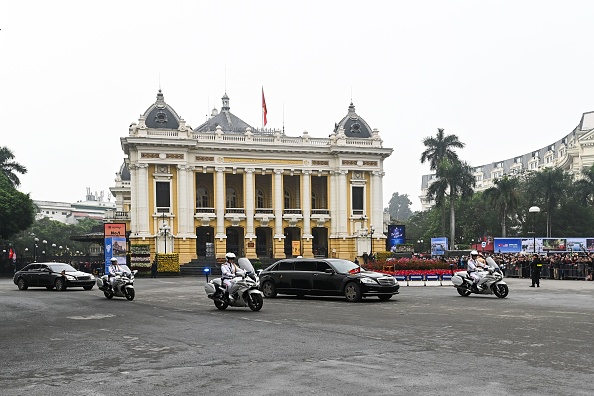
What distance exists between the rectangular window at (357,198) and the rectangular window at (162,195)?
18.3 metres

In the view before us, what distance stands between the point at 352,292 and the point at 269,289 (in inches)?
142

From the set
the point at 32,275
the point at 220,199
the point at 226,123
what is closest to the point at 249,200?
the point at 220,199

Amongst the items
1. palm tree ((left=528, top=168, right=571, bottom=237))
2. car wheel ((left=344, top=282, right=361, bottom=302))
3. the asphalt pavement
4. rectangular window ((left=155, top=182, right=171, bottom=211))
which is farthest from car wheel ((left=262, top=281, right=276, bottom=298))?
palm tree ((left=528, top=168, right=571, bottom=237))

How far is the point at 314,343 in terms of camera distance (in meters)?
12.3

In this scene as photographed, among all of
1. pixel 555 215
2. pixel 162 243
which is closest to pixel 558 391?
pixel 162 243

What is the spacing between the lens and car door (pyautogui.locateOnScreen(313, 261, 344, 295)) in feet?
78.6

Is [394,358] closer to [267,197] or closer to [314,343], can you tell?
[314,343]

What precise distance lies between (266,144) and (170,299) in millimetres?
45076

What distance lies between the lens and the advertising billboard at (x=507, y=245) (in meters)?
55.5

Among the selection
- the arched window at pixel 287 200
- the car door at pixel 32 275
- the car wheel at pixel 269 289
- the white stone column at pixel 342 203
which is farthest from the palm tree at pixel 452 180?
the car wheel at pixel 269 289

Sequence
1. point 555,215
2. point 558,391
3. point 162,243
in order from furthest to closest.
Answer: point 555,215 < point 162,243 < point 558,391

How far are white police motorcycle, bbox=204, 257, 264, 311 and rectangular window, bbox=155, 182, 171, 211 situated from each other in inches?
1855

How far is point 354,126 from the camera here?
7369cm

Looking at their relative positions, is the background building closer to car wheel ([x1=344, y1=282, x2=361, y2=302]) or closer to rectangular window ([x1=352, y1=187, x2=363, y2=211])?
rectangular window ([x1=352, y1=187, x2=363, y2=211])
